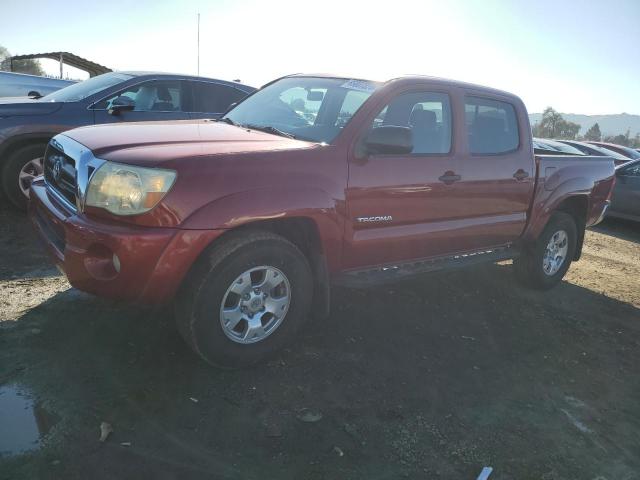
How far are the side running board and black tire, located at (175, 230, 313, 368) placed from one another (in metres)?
0.48

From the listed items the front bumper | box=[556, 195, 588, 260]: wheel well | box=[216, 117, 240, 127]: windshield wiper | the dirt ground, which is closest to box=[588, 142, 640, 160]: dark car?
box=[556, 195, 588, 260]: wheel well

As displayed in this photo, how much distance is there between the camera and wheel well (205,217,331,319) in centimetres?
311

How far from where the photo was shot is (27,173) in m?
5.27

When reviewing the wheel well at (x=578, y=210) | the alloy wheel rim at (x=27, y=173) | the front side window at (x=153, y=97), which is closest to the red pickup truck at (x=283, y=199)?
the wheel well at (x=578, y=210)

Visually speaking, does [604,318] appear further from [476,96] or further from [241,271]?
[241,271]

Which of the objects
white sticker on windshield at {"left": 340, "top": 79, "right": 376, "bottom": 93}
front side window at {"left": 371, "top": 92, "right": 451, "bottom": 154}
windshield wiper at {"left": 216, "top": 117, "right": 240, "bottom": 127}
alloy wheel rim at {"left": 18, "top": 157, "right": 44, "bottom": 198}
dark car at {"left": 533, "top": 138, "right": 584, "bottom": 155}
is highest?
white sticker on windshield at {"left": 340, "top": 79, "right": 376, "bottom": 93}

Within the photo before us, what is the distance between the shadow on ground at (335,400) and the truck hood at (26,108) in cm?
269

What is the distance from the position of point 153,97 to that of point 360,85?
3.38 metres

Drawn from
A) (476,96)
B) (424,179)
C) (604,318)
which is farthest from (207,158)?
(604,318)

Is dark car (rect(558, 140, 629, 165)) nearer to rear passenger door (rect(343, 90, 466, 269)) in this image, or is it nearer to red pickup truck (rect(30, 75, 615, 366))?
red pickup truck (rect(30, 75, 615, 366))

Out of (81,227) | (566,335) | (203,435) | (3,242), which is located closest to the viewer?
(203,435)

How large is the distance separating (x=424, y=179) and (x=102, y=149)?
7.05 feet

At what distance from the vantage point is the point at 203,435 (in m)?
2.42

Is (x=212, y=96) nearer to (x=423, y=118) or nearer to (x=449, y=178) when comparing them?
(x=423, y=118)
